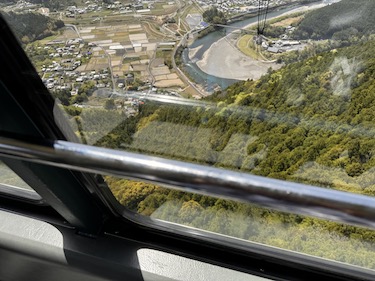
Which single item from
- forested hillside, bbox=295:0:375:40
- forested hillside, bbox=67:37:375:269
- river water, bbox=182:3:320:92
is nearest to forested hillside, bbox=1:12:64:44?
forested hillside, bbox=67:37:375:269

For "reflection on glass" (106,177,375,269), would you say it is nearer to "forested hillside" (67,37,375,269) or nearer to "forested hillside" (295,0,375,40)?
"forested hillside" (67,37,375,269)

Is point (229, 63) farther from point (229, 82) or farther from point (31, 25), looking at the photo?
point (31, 25)

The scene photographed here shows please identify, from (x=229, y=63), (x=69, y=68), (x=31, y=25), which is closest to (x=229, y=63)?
(x=229, y=63)

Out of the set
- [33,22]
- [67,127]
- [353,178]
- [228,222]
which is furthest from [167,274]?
[33,22]

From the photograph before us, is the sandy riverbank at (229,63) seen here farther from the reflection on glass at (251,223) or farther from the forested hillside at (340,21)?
the reflection on glass at (251,223)

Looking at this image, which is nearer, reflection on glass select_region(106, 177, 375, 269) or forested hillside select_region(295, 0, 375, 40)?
forested hillside select_region(295, 0, 375, 40)

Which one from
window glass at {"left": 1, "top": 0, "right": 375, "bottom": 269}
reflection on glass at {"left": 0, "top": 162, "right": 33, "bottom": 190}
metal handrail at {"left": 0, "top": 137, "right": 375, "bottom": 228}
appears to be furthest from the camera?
reflection on glass at {"left": 0, "top": 162, "right": 33, "bottom": 190}
